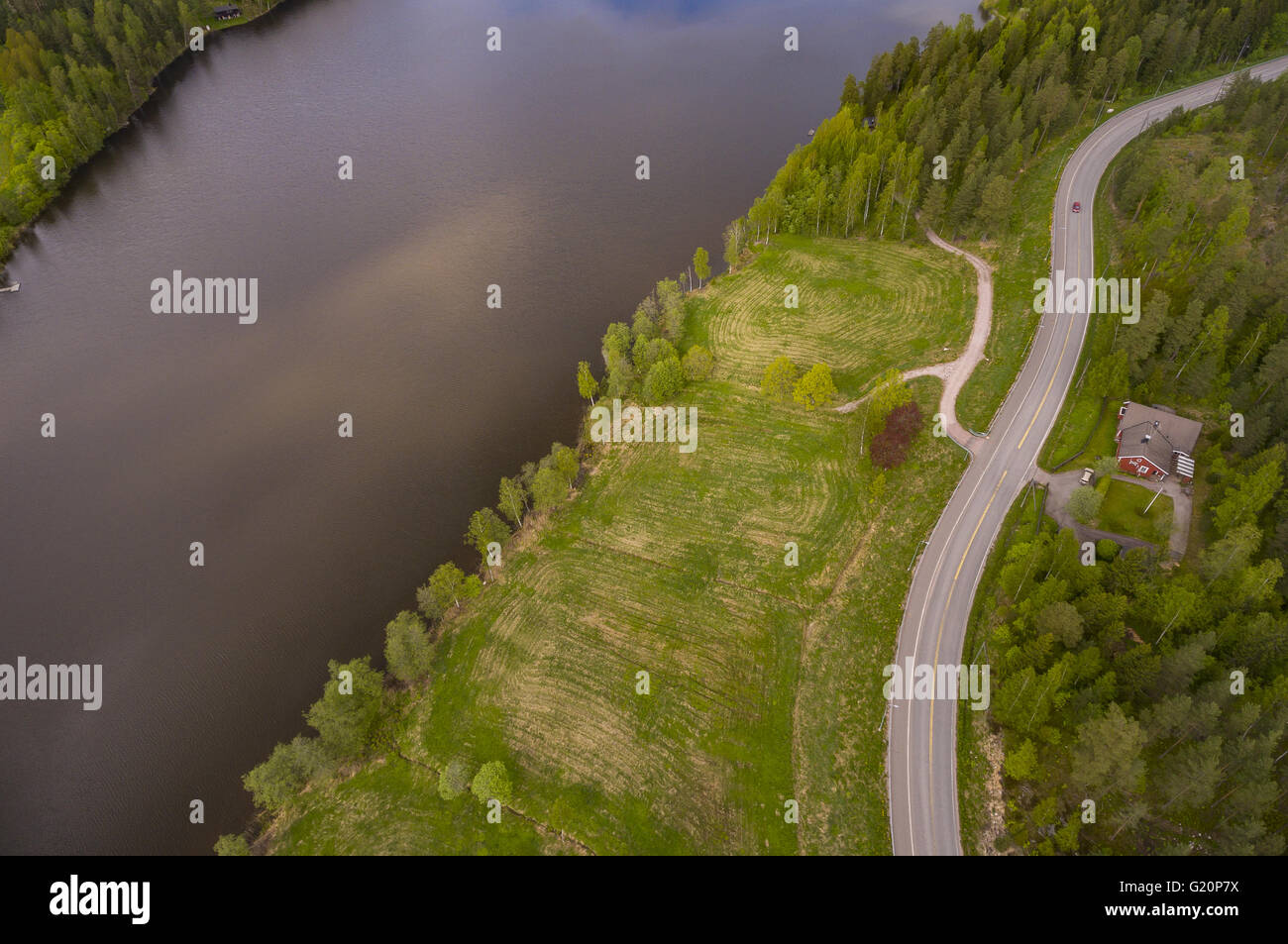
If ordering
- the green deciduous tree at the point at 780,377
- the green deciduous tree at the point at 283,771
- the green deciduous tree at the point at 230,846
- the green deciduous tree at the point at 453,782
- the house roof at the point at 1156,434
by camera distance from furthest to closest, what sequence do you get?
the green deciduous tree at the point at 780,377, the house roof at the point at 1156,434, the green deciduous tree at the point at 453,782, the green deciduous tree at the point at 283,771, the green deciduous tree at the point at 230,846

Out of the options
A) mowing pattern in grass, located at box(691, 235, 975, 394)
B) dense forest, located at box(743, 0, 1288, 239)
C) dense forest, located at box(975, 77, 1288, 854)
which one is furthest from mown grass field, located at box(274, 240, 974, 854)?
dense forest, located at box(743, 0, 1288, 239)

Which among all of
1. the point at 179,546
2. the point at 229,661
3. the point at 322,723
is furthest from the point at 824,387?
the point at 179,546

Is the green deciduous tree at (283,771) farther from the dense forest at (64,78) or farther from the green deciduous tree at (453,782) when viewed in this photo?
the dense forest at (64,78)

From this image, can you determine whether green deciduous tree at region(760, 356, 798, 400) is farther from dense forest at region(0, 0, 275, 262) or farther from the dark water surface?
dense forest at region(0, 0, 275, 262)

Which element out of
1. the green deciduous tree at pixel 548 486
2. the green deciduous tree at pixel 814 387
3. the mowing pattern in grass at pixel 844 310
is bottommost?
the green deciduous tree at pixel 548 486

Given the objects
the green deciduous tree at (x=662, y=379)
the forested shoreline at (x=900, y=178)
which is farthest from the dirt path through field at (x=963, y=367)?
the green deciduous tree at (x=662, y=379)

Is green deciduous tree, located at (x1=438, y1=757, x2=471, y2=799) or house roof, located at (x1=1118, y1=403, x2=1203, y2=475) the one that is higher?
house roof, located at (x1=1118, y1=403, x2=1203, y2=475)

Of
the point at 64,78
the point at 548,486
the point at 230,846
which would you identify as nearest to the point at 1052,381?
the point at 548,486

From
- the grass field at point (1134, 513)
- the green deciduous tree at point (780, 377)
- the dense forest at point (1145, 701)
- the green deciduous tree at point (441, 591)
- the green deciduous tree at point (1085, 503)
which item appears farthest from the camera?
the green deciduous tree at point (780, 377)
